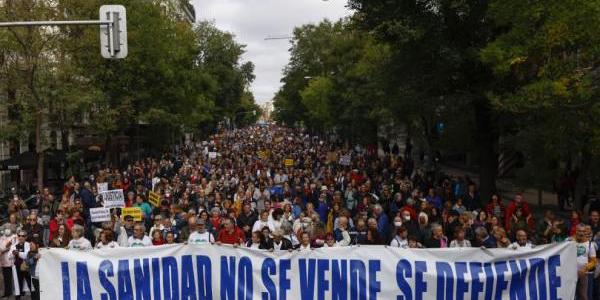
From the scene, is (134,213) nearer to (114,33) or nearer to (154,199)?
(154,199)

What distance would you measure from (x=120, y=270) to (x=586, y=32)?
10.3 m

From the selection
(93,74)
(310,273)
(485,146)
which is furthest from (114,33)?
(93,74)

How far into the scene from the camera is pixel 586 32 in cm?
1409

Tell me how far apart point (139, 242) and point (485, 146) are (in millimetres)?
15187

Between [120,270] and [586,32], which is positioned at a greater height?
[586,32]

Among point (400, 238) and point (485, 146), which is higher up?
point (485, 146)

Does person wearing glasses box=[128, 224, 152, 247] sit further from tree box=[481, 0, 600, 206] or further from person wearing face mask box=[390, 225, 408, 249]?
tree box=[481, 0, 600, 206]

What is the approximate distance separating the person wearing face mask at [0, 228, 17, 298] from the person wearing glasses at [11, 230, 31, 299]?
0.28 ft

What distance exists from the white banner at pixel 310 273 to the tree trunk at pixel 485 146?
13825 millimetres

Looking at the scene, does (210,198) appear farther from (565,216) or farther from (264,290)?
(565,216)

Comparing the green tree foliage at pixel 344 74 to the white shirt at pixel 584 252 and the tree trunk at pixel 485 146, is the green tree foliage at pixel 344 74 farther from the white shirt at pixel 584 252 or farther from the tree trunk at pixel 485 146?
the white shirt at pixel 584 252

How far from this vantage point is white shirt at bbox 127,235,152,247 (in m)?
11.5

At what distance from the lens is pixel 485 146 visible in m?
23.6

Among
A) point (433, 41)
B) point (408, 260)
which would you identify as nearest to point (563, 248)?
point (408, 260)
